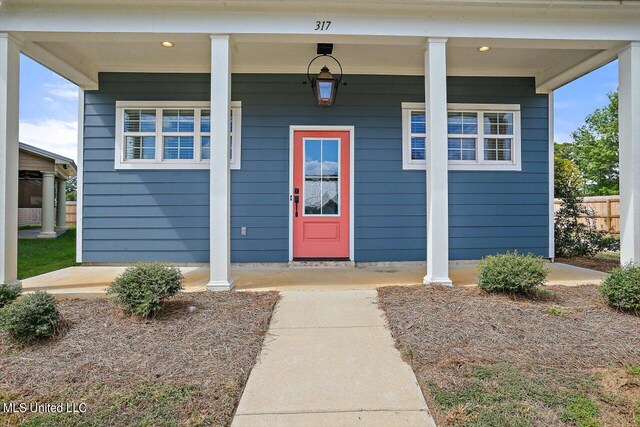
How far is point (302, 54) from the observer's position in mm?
4930

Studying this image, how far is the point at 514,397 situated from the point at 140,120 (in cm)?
584

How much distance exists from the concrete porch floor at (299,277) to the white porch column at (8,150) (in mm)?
466

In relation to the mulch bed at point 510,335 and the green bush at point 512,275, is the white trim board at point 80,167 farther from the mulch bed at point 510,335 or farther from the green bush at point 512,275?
the green bush at point 512,275

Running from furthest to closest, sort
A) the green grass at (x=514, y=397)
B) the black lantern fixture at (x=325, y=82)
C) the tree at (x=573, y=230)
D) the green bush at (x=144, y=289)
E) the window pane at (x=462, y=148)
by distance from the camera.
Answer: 1. the tree at (x=573, y=230)
2. the window pane at (x=462, y=148)
3. the black lantern fixture at (x=325, y=82)
4. the green bush at (x=144, y=289)
5. the green grass at (x=514, y=397)

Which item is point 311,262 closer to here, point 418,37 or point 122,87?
point 418,37

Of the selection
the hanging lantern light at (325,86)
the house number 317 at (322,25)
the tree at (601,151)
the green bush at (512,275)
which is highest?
the tree at (601,151)

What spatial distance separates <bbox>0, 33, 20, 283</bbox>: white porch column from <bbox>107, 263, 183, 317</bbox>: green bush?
6.06ft

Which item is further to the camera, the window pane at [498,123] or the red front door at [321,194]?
the window pane at [498,123]

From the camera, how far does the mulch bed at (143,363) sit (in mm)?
1936

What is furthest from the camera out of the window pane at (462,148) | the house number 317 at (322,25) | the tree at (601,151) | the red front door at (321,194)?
the tree at (601,151)

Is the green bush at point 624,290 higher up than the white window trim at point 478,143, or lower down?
lower down

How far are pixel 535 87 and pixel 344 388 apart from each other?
5756 mm

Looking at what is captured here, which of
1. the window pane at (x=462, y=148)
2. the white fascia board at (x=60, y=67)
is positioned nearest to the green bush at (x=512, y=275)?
the window pane at (x=462, y=148)

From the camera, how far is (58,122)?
25172mm
